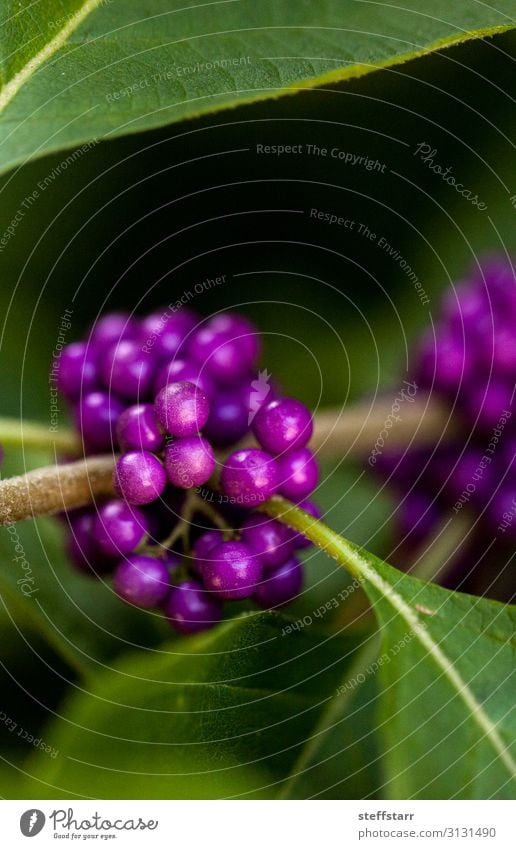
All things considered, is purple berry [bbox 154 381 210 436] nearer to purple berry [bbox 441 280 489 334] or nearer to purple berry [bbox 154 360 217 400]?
purple berry [bbox 154 360 217 400]

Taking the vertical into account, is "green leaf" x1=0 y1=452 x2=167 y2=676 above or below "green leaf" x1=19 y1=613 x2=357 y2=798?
above

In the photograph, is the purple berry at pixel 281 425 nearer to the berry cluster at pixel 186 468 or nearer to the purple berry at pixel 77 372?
the berry cluster at pixel 186 468

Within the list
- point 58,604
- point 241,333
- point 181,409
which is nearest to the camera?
point 181,409

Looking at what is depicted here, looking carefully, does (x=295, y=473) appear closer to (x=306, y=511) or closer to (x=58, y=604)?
(x=306, y=511)

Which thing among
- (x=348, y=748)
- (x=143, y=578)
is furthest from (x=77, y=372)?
(x=348, y=748)

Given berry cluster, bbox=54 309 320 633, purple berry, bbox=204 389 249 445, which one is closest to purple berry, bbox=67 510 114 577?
berry cluster, bbox=54 309 320 633

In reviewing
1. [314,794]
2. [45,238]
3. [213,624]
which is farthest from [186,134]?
[314,794]
